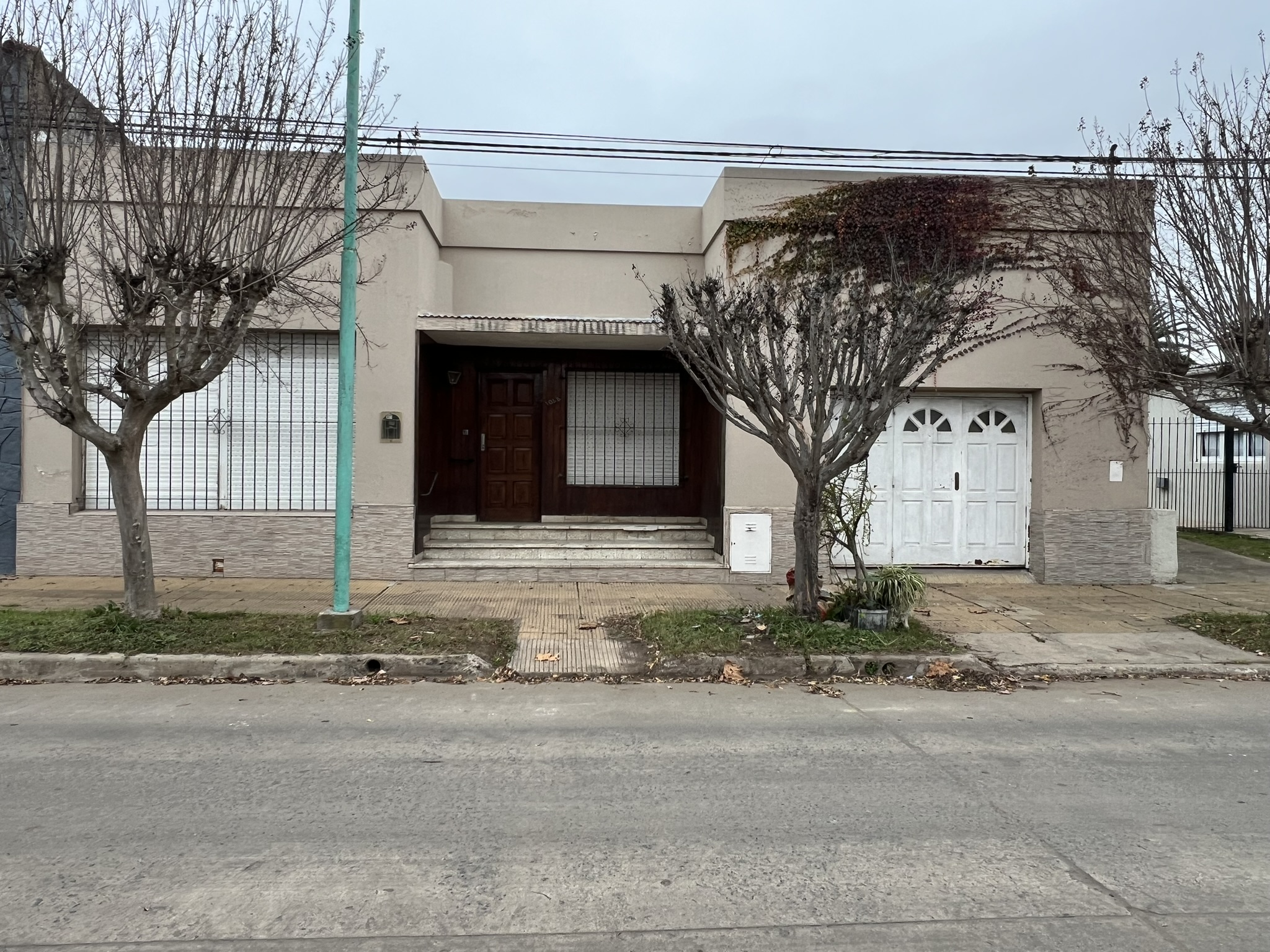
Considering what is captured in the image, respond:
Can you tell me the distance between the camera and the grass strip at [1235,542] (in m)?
15.1

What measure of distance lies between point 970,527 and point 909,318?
551 centimetres

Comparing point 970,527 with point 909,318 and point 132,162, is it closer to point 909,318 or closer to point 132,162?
point 909,318

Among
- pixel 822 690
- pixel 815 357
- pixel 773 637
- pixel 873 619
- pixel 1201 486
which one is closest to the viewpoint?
pixel 822 690

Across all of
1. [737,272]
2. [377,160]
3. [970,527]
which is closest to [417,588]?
[377,160]

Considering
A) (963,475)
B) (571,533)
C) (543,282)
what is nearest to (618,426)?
(571,533)

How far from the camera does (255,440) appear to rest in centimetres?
1207

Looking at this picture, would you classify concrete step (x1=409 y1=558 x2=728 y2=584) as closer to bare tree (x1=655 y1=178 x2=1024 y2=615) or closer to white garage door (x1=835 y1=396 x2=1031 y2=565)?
white garage door (x1=835 y1=396 x2=1031 y2=565)

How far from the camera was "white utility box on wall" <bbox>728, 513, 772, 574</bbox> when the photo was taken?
1192 centimetres

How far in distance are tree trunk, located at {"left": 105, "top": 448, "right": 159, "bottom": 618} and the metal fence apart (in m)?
17.8

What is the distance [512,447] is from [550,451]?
0.59m

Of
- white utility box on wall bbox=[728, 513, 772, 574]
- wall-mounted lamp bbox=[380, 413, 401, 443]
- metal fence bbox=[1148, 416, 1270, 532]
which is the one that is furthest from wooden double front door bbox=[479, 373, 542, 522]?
metal fence bbox=[1148, 416, 1270, 532]

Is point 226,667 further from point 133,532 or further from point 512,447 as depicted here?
point 512,447

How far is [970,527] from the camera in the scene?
41.5 ft

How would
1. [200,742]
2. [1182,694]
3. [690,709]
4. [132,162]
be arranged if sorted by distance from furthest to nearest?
[132,162] < [1182,694] < [690,709] < [200,742]
